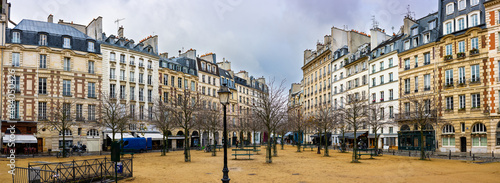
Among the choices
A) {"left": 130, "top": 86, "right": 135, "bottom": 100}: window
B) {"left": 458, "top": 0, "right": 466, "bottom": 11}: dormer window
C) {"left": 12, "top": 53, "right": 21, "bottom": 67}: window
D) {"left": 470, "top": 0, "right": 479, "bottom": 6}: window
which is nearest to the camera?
{"left": 470, "top": 0, "right": 479, "bottom": 6}: window

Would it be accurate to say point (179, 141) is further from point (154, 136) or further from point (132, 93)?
point (132, 93)

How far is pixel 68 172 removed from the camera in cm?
1467

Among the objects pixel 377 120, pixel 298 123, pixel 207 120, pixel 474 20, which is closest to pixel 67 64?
pixel 207 120

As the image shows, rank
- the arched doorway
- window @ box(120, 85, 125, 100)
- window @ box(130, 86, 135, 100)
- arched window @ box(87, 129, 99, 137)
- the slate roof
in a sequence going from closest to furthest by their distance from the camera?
1. the slate roof
2. arched window @ box(87, 129, 99, 137)
3. window @ box(120, 85, 125, 100)
4. window @ box(130, 86, 135, 100)
5. the arched doorway

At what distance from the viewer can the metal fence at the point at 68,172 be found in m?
14.2

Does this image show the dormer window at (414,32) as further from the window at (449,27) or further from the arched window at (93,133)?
the arched window at (93,133)

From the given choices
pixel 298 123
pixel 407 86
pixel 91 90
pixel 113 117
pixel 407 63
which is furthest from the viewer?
pixel 91 90

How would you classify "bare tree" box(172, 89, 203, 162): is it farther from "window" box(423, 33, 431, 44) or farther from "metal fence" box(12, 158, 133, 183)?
"window" box(423, 33, 431, 44)

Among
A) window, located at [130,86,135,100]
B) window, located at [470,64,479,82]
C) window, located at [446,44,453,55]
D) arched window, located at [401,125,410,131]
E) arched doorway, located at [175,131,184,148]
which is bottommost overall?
arched doorway, located at [175,131,184,148]

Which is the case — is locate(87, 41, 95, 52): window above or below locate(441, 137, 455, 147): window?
above

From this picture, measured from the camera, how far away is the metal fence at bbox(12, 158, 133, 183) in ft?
46.6

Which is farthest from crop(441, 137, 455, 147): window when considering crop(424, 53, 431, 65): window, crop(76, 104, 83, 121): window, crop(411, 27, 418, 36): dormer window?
crop(76, 104, 83, 121): window

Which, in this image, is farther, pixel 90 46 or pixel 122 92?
pixel 122 92

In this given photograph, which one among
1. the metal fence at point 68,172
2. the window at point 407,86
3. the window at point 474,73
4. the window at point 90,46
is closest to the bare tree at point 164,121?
the window at point 90,46
